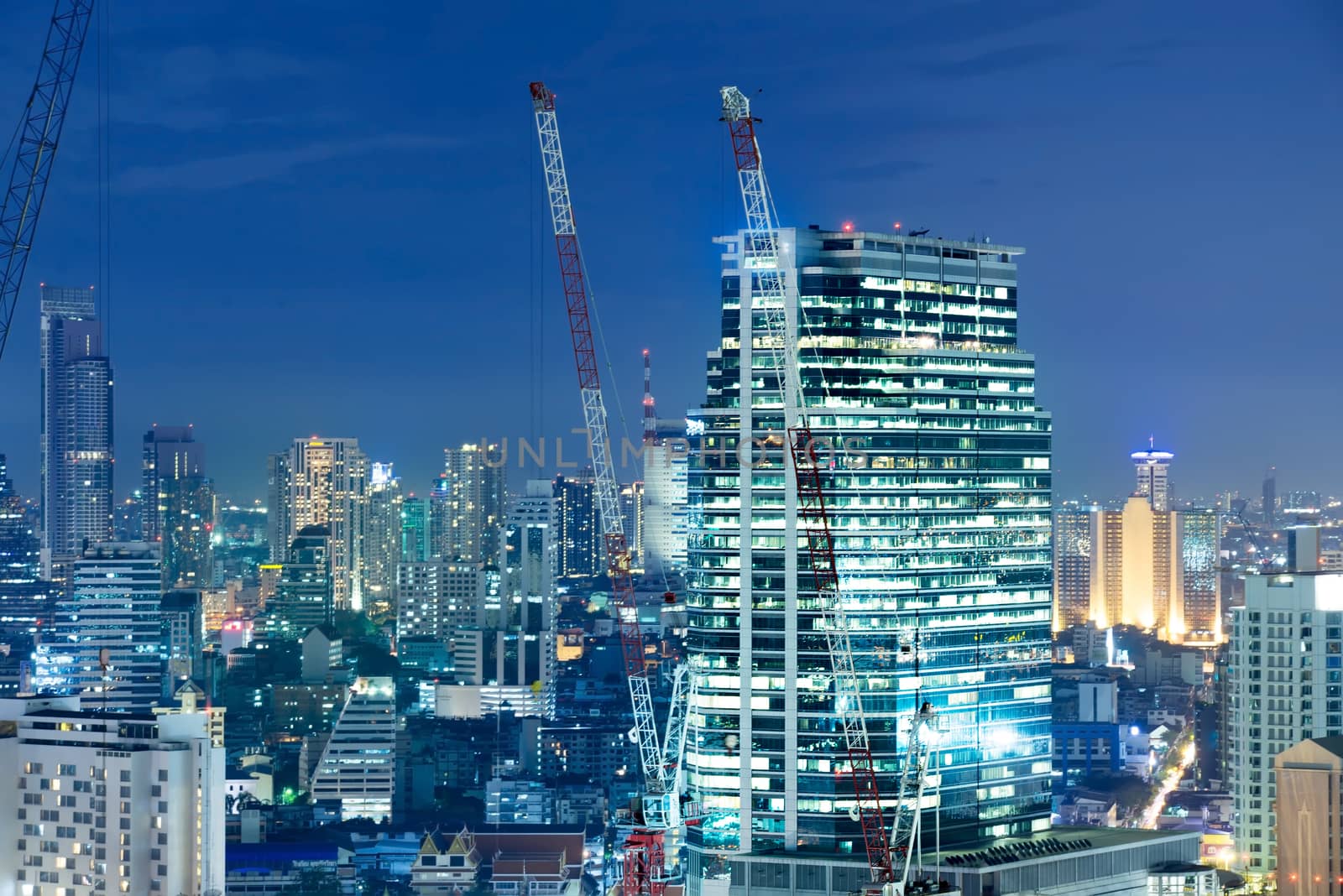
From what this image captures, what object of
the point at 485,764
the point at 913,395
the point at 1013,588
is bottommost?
the point at 485,764

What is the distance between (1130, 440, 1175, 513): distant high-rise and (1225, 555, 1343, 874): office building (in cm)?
6822

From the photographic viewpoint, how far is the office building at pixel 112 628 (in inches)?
3465

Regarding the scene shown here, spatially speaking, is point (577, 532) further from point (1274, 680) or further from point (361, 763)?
point (1274, 680)

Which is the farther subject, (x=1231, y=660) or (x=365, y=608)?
(x=365, y=608)

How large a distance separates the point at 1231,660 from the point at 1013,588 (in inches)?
314

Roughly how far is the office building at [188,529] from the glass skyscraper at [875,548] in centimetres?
7400

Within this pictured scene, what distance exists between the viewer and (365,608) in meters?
116

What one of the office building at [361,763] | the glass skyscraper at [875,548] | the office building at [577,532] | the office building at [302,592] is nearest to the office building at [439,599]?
the office building at [302,592]

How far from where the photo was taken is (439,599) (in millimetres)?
108250

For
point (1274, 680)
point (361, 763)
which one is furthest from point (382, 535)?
point (1274, 680)

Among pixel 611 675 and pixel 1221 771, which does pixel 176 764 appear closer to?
pixel 1221 771

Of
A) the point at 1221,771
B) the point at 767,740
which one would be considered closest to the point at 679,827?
the point at 767,740

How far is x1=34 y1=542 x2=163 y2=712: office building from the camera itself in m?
88.0

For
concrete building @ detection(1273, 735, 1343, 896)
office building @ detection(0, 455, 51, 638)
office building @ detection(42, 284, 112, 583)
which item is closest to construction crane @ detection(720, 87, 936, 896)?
concrete building @ detection(1273, 735, 1343, 896)
